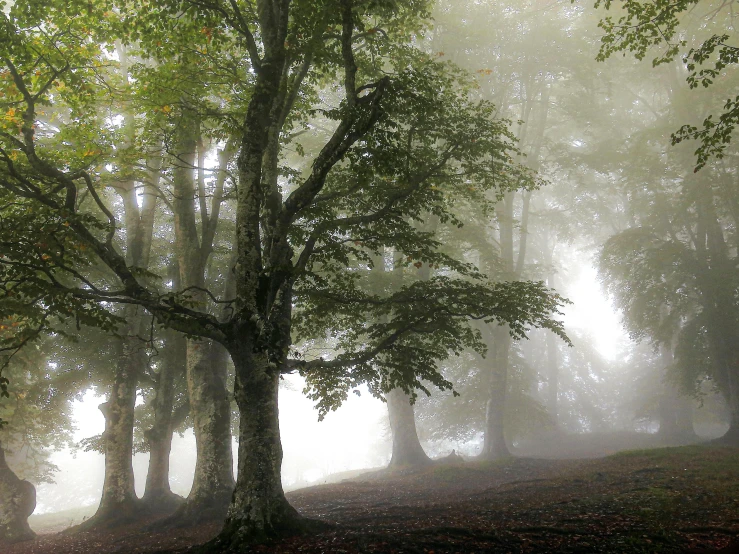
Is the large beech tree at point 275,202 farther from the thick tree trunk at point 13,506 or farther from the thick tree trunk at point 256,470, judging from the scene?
the thick tree trunk at point 13,506

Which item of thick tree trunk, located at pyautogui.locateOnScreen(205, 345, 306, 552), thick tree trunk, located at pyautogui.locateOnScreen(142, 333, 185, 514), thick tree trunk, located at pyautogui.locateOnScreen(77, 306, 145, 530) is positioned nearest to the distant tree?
thick tree trunk, located at pyautogui.locateOnScreen(77, 306, 145, 530)

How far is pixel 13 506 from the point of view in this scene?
15.3m

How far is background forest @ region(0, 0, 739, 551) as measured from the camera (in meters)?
8.38

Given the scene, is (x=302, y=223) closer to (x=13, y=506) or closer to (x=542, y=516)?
(x=542, y=516)

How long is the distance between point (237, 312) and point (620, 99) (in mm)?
31244

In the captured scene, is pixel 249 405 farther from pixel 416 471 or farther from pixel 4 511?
pixel 416 471

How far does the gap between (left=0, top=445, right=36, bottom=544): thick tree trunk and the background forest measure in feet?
0.18

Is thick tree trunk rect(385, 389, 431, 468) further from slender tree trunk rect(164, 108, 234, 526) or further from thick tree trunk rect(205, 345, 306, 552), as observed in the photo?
thick tree trunk rect(205, 345, 306, 552)

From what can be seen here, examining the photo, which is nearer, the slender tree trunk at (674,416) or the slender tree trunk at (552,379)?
the slender tree trunk at (674,416)

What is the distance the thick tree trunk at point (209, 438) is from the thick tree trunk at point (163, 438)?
3930 mm

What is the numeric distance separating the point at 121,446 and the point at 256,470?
32.3 ft

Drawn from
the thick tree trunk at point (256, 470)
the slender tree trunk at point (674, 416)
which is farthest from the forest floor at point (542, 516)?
the slender tree trunk at point (674, 416)

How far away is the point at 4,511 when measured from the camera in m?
15.2

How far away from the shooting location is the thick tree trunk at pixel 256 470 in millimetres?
7484
